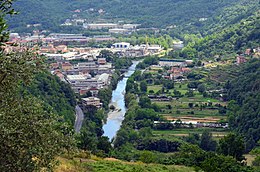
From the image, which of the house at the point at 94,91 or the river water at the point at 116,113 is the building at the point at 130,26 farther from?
the house at the point at 94,91

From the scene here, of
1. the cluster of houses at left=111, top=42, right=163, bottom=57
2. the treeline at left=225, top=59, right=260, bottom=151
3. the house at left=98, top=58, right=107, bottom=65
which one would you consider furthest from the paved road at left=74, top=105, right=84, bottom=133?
the cluster of houses at left=111, top=42, right=163, bottom=57

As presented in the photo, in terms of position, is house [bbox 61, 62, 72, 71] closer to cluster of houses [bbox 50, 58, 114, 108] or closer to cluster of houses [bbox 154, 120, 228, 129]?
cluster of houses [bbox 50, 58, 114, 108]

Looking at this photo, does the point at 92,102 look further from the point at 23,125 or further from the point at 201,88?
the point at 23,125

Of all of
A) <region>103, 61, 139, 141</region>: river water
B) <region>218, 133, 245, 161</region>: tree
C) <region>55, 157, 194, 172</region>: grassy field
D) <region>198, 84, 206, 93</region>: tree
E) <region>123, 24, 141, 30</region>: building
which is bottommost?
<region>103, 61, 139, 141</region>: river water

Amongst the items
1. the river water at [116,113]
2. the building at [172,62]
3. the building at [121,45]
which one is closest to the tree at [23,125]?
the river water at [116,113]

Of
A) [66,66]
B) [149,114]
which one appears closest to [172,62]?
[66,66]

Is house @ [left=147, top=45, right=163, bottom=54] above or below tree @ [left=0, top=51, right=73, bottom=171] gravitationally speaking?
below

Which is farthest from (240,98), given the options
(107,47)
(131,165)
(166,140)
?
(107,47)
